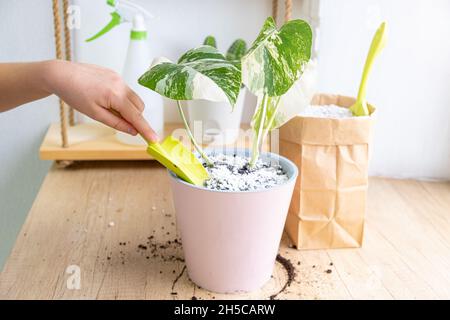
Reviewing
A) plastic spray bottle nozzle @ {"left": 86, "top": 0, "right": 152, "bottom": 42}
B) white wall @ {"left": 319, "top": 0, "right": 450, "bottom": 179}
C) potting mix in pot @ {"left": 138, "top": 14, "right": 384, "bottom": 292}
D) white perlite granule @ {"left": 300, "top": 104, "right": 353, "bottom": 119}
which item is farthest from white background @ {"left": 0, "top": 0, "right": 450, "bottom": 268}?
potting mix in pot @ {"left": 138, "top": 14, "right": 384, "bottom": 292}

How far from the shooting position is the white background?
108cm

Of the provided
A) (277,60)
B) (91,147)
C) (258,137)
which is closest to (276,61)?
(277,60)

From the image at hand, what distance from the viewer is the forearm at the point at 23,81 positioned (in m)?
0.71

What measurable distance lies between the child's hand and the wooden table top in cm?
21

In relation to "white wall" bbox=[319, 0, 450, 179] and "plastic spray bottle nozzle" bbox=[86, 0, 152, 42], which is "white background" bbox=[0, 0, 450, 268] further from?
"plastic spray bottle nozzle" bbox=[86, 0, 152, 42]

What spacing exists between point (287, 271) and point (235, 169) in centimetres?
18

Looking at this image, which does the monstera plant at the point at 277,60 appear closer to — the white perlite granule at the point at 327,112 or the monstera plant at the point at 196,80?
the monstera plant at the point at 196,80

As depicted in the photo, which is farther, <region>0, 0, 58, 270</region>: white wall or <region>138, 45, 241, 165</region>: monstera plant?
<region>0, 0, 58, 270</region>: white wall

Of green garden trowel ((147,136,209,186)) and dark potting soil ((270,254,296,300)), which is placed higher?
green garden trowel ((147,136,209,186))

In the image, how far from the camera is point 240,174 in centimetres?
73

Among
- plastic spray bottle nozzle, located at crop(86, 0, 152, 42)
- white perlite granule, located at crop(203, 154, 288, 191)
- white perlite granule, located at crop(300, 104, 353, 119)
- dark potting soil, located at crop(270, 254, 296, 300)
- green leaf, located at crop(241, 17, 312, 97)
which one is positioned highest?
plastic spray bottle nozzle, located at crop(86, 0, 152, 42)

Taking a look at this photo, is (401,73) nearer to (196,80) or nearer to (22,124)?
(196,80)

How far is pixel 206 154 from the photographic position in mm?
801
